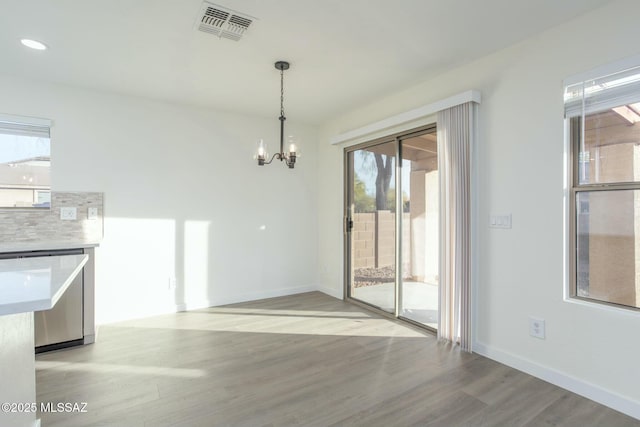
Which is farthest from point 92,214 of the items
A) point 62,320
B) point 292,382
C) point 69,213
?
point 292,382

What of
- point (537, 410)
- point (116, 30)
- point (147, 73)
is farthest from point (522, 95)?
point (147, 73)

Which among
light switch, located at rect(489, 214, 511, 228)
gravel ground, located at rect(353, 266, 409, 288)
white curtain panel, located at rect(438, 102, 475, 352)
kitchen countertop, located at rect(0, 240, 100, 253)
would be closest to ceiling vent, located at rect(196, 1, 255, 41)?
white curtain panel, located at rect(438, 102, 475, 352)

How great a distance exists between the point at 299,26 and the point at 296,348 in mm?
2686

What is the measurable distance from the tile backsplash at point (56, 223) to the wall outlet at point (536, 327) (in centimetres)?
420

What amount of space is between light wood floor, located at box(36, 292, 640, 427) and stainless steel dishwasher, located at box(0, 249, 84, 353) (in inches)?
4.7

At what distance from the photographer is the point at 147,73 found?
3.22 metres

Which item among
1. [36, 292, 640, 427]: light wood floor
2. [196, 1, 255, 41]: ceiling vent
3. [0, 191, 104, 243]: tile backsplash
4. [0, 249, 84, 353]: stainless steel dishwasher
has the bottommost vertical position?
[36, 292, 640, 427]: light wood floor

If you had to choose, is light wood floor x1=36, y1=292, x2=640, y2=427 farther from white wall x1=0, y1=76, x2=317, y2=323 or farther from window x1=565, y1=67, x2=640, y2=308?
window x1=565, y1=67, x2=640, y2=308

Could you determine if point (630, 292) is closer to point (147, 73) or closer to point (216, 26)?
point (216, 26)

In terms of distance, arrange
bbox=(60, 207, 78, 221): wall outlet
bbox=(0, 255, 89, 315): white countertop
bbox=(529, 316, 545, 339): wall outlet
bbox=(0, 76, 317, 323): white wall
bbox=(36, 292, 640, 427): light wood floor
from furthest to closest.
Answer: bbox=(0, 76, 317, 323): white wall, bbox=(60, 207, 78, 221): wall outlet, bbox=(529, 316, 545, 339): wall outlet, bbox=(36, 292, 640, 427): light wood floor, bbox=(0, 255, 89, 315): white countertop

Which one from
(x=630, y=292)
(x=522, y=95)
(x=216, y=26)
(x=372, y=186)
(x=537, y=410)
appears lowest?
(x=537, y=410)

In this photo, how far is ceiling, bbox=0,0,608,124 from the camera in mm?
2209

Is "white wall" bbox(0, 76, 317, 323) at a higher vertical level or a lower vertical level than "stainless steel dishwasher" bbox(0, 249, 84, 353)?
higher

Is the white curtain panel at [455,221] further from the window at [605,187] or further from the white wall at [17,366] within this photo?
the white wall at [17,366]
